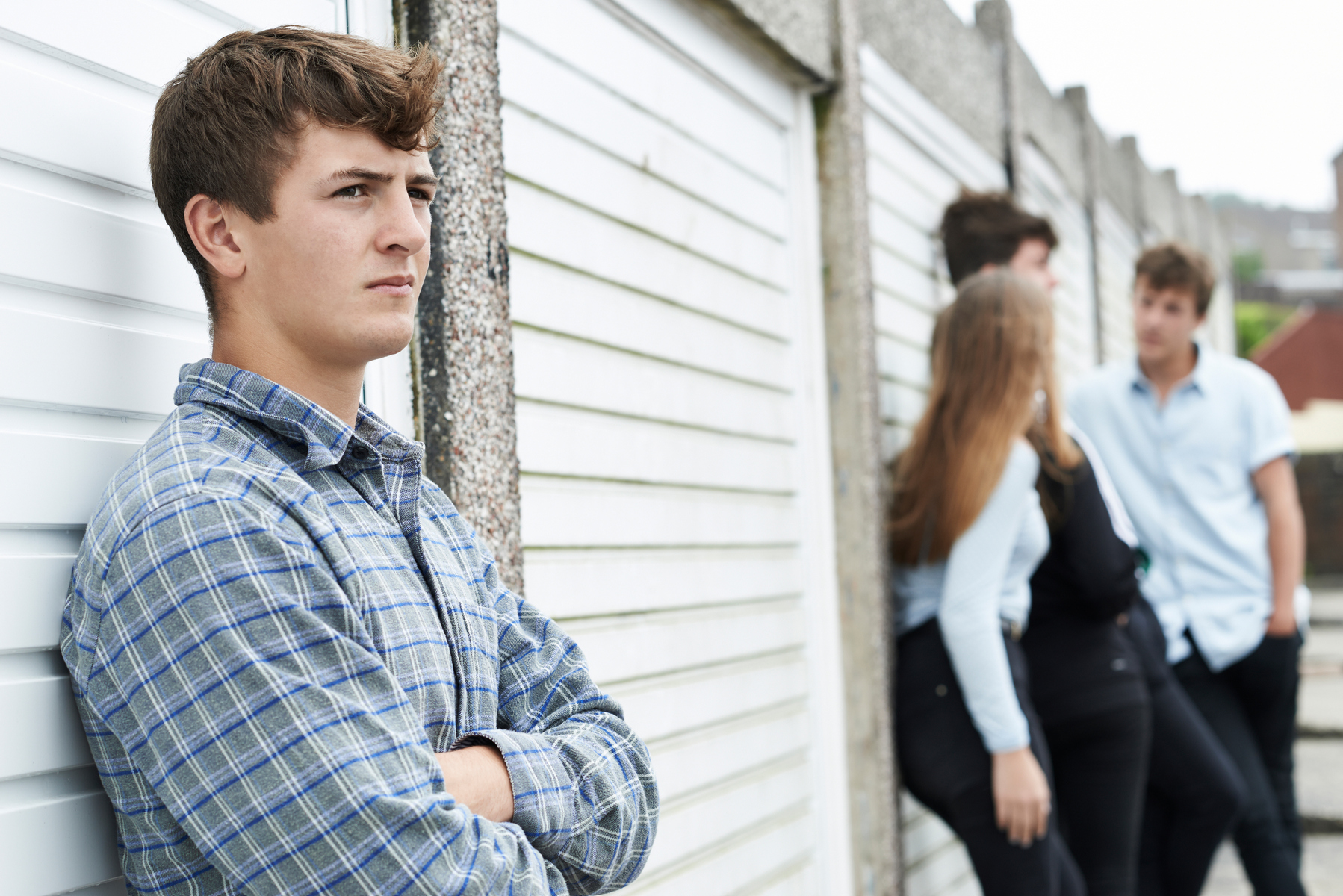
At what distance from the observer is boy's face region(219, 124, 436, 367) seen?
147 cm

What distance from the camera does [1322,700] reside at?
839cm

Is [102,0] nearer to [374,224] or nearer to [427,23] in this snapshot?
[374,224]

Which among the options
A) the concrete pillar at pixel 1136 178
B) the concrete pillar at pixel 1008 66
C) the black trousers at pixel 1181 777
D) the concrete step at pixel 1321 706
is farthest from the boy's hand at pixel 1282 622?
the concrete pillar at pixel 1136 178

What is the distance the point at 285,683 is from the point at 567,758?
1.52 ft

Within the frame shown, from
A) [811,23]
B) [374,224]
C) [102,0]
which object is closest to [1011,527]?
[811,23]

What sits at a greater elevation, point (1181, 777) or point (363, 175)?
point (363, 175)

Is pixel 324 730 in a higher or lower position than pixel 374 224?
lower

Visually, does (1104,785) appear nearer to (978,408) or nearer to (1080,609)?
(1080,609)

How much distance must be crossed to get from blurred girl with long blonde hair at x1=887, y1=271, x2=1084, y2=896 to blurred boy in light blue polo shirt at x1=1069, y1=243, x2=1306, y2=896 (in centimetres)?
114

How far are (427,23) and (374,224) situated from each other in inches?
32.6

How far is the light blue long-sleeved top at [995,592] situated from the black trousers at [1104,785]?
1.29ft

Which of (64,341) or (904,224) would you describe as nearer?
(64,341)

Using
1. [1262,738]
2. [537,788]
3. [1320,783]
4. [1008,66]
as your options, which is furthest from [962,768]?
[1320,783]

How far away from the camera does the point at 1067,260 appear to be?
23.7ft
